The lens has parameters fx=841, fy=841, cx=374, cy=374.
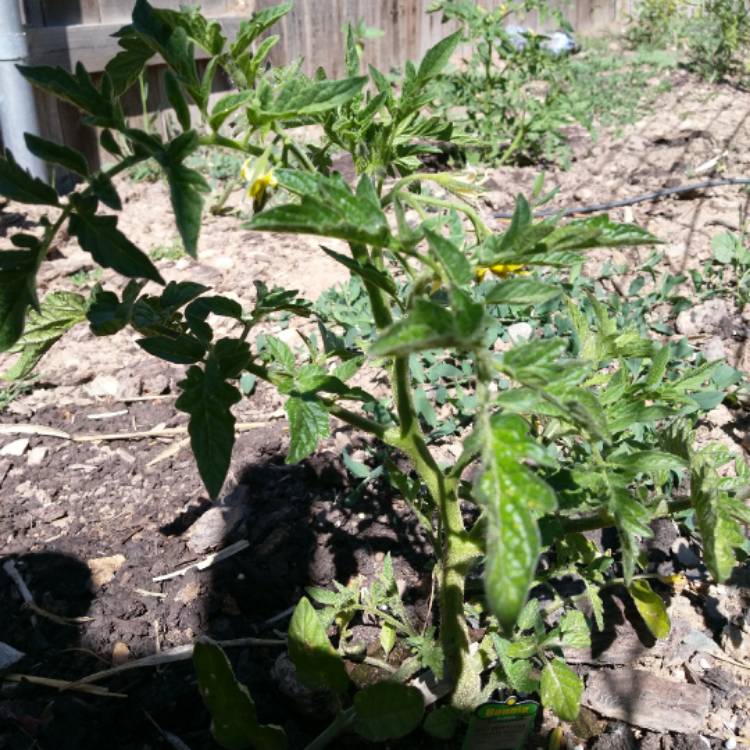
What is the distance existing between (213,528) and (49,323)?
0.97m

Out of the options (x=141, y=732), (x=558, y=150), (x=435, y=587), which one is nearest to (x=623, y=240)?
(x=435, y=587)

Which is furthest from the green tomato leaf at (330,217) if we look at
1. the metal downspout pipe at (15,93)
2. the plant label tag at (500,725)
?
the metal downspout pipe at (15,93)

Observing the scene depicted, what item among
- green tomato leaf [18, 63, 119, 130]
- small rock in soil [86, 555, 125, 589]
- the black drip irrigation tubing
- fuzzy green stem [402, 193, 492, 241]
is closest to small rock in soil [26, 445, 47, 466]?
small rock in soil [86, 555, 125, 589]

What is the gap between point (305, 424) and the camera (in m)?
1.30

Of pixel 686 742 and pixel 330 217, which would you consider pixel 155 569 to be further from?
pixel 330 217

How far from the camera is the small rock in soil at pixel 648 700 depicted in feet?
6.09

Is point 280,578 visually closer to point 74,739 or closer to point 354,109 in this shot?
point 74,739

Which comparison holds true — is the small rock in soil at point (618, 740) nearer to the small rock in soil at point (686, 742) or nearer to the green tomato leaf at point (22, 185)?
the small rock in soil at point (686, 742)

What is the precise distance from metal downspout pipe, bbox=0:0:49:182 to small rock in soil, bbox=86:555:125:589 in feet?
9.19

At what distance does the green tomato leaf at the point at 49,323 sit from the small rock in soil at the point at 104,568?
0.85 meters

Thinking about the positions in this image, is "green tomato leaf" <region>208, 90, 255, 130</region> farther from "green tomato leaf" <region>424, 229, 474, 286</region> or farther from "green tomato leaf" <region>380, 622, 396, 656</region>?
"green tomato leaf" <region>380, 622, 396, 656</region>

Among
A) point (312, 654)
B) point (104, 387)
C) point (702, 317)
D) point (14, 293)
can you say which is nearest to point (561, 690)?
point (312, 654)

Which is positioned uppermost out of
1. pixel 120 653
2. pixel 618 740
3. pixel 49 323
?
pixel 49 323

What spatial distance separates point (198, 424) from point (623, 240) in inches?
25.1
